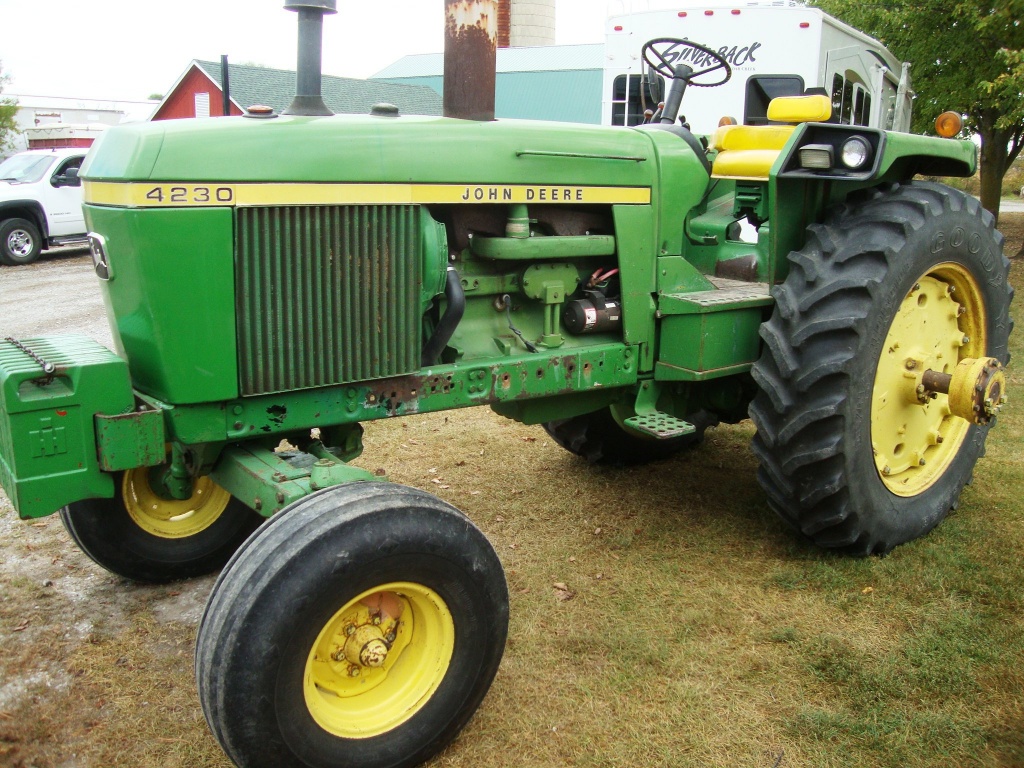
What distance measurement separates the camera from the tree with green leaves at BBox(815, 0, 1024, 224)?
10.3 m

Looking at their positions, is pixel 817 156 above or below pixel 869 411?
above

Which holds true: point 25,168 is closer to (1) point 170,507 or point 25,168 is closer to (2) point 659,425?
(1) point 170,507

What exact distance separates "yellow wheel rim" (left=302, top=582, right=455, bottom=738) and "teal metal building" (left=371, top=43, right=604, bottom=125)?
22.3 metres

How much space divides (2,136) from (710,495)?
35.6 metres

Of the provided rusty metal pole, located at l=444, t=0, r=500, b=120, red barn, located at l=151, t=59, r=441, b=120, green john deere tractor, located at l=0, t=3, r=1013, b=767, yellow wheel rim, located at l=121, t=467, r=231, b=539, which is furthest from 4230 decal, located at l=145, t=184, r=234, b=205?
red barn, located at l=151, t=59, r=441, b=120

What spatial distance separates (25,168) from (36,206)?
82 centimetres

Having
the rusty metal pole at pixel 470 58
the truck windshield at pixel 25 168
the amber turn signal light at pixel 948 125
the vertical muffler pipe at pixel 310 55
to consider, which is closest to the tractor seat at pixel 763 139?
the amber turn signal light at pixel 948 125

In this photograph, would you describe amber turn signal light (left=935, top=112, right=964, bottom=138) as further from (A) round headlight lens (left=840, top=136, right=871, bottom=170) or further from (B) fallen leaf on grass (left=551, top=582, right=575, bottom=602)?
(B) fallen leaf on grass (left=551, top=582, right=575, bottom=602)

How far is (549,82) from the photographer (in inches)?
999

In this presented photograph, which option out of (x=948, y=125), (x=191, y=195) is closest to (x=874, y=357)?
(x=948, y=125)

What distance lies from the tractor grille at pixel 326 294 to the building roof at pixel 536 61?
24163 mm

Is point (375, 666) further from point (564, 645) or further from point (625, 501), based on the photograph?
point (625, 501)

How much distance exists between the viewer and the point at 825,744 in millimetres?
2543

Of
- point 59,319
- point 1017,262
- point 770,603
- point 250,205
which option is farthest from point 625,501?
point 1017,262
